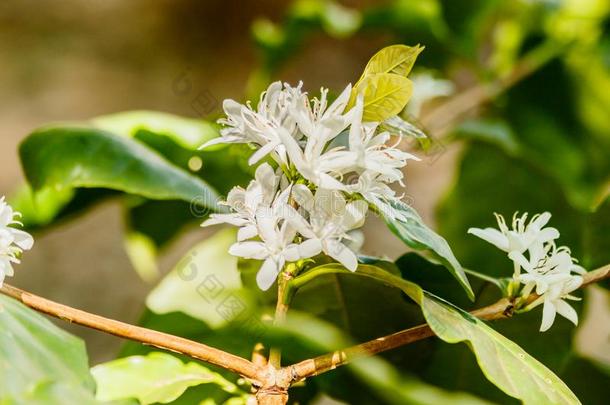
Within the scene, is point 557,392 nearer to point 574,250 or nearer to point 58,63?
point 574,250

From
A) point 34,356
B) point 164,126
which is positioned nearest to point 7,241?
point 34,356

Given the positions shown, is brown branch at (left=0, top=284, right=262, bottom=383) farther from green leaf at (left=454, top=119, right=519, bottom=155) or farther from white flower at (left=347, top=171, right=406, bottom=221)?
green leaf at (left=454, top=119, right=519, bottom=155)

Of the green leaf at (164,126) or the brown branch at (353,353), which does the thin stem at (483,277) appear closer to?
the brown branch at (353,353)

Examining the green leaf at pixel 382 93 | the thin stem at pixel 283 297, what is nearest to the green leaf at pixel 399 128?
the green leaf at pixel 382 93

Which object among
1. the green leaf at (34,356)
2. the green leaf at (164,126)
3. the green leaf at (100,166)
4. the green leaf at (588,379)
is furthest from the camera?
the green leaf at (164,126)

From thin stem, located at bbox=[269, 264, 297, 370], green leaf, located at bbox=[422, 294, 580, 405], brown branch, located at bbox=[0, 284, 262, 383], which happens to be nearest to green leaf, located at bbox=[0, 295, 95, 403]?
brown branch, located at bbox=[0, 284, 262, 383]

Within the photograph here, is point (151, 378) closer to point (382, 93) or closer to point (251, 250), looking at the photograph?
point (251, 250)

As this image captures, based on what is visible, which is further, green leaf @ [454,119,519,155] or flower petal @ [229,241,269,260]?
green leaf @ [454,119,519,155]
